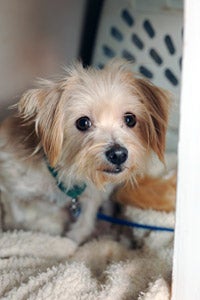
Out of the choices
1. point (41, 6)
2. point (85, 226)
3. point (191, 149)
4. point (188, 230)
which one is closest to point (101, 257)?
point (85, 226)

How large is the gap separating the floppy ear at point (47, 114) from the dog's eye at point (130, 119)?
189mm

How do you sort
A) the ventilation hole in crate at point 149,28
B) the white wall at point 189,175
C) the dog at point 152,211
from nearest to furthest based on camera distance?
the white wall at point 189,175, the dog at point 152,211, the ventilation hole in crate at point 149,28

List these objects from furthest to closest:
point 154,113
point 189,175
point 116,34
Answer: point 116,34 < point 154,113 < point 189,175

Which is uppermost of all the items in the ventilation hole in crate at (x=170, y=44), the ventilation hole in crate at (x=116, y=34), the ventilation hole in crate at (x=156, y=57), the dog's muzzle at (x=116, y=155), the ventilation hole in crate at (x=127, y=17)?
the ventilation hole in crate at (x=127, y=17)

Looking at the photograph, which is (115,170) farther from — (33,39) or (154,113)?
(33,39)

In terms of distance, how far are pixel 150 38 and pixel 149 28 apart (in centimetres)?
4

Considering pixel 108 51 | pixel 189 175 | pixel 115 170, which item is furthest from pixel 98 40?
pixel 189 175

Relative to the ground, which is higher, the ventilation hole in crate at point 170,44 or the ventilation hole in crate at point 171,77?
the ventilation hole in crate at point 170,44

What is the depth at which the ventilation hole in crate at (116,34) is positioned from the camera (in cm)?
209

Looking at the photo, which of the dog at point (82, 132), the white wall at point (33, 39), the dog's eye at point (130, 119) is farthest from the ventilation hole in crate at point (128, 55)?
the dog's eye at point (130, 119)

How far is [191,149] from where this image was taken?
0.96 meters

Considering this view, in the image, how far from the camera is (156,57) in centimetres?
203

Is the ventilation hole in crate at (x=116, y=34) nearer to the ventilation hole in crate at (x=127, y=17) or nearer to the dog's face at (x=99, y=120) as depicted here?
the ventilation hole in crate at (x=127, y=17)

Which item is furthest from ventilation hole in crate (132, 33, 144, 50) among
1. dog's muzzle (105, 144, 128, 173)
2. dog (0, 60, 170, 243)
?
dog's muzzle (105, 144, 128, 173)
